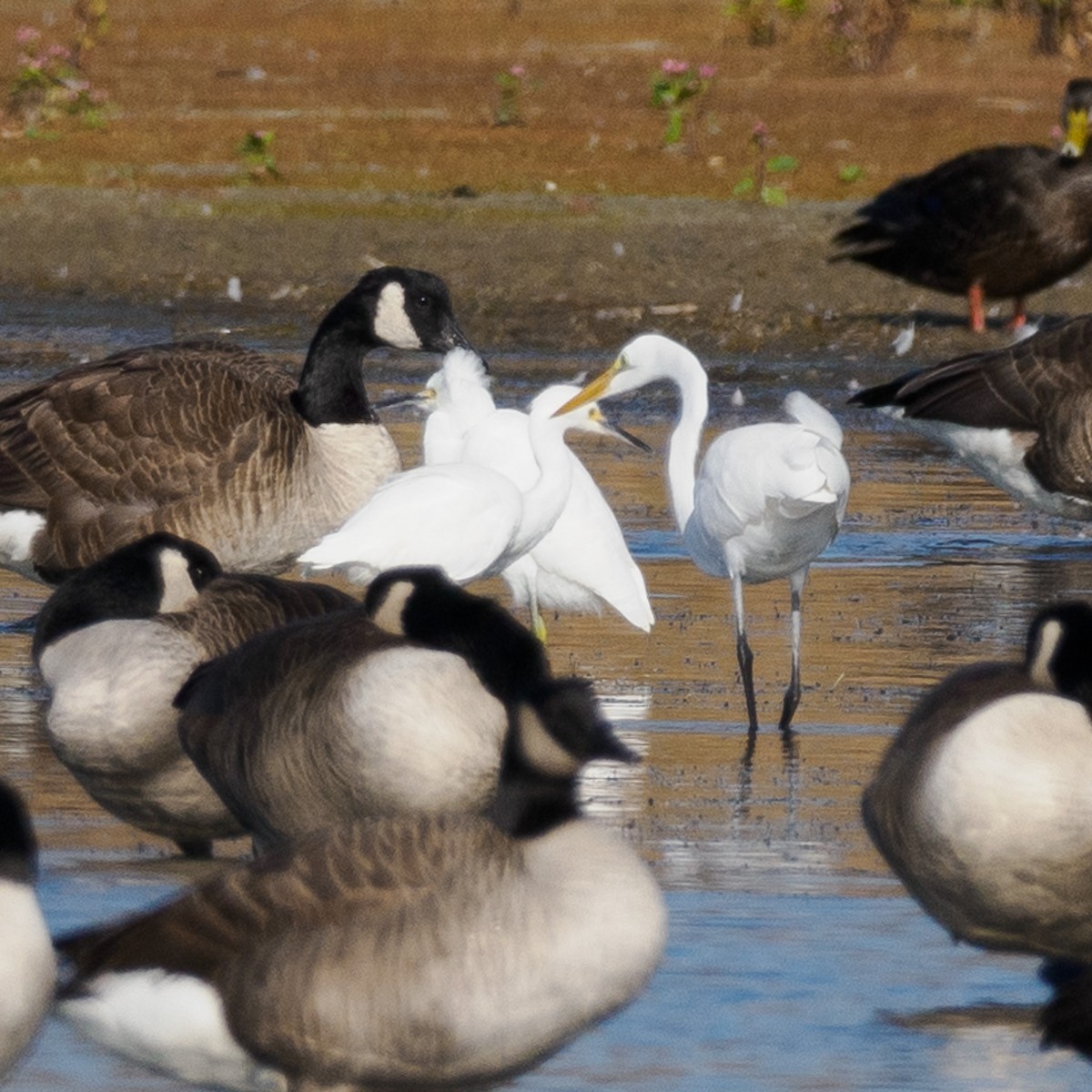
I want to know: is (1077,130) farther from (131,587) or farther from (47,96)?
(131,587)

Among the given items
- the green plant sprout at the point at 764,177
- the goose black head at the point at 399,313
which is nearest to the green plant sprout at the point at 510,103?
the green plant sprout at the point at 764,177

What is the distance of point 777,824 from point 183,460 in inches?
129

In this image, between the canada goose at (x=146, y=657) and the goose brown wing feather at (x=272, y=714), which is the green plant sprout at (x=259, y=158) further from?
the goose brown wing feather at (x=272, y=714)

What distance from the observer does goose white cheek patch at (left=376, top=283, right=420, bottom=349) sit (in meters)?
10.2

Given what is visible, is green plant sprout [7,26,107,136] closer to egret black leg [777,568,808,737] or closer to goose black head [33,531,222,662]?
egret black leg [777,568,808,737]

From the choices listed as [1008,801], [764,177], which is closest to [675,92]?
[764,177]

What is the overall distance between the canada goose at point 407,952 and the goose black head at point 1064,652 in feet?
4.29

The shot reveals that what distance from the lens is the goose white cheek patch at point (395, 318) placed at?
1020 cm

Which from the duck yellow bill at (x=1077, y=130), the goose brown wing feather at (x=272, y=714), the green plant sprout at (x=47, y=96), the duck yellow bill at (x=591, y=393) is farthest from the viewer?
the green plant sprout at (x=47, y=96)

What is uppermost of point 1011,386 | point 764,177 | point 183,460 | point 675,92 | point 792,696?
point 183,460

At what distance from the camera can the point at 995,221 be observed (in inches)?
698

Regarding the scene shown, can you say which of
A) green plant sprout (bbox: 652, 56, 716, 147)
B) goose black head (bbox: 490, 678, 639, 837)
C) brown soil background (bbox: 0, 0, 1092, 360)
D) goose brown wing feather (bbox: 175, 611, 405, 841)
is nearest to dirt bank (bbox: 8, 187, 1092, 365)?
brown soil background (bbox: 0, 0, 1092, 360)

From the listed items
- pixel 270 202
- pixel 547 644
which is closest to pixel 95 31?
pixel 270 202

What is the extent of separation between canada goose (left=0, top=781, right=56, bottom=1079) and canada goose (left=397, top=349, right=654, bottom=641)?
5425 mm
